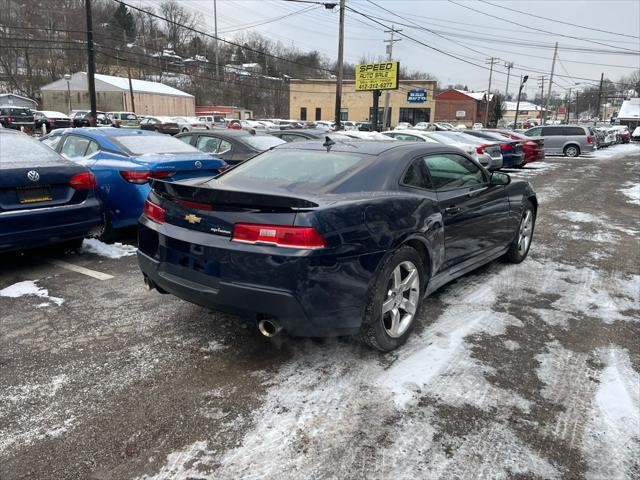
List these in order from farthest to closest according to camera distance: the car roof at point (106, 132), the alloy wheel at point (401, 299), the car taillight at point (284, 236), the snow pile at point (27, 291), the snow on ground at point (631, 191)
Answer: the snow on ground at point (631, 191) → the car roof at point (106, 132) → the snow pile at point (27, 291) → the alloy wheel at point (401, 299) → the car taillight at point (284, 236)

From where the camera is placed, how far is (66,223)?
5.13 meters

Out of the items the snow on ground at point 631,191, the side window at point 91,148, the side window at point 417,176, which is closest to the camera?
the side window at point 417,176

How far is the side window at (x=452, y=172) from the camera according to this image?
407 centimetres

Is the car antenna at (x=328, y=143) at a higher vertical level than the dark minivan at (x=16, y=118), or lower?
lower

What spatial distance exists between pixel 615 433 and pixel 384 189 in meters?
1.98

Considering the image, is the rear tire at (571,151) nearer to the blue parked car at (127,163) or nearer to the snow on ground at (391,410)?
the blue parked car at (127,163)

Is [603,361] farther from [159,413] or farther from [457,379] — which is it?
[159,413]

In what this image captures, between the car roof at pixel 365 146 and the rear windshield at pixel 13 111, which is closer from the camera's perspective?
the car roof at pixel 365 146

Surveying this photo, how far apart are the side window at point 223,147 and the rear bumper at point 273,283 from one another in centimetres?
579

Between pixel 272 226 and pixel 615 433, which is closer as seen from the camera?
pixel 615 433

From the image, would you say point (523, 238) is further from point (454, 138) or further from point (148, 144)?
point (454, 138)

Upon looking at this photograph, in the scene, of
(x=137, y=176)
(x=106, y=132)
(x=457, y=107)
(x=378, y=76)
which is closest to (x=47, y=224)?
(x=137, y=176)

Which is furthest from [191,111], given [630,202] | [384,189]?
[384,189]

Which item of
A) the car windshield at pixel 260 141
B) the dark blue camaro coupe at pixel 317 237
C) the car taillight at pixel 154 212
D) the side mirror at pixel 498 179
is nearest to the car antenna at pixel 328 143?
the dark blue camaro coupe at pixel 317 237
